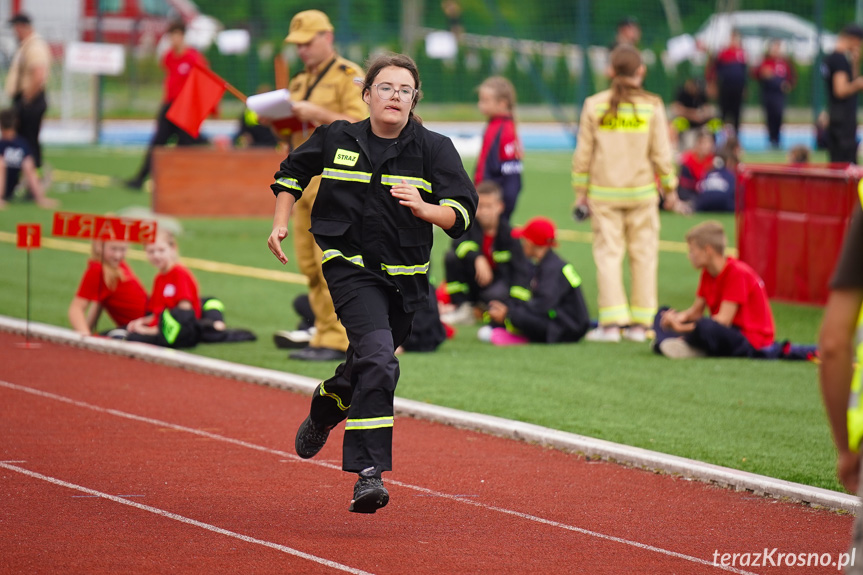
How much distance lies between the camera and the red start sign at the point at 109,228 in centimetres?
1025

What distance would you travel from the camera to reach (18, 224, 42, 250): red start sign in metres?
10.5

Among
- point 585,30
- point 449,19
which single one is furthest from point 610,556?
point 449,19

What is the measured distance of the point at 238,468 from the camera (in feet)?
22.9

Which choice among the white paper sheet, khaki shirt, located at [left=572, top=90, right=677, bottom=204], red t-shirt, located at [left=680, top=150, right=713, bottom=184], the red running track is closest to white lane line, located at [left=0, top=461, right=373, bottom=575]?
the red running track

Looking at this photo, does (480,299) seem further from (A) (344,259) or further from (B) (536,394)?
(A) (344,259)

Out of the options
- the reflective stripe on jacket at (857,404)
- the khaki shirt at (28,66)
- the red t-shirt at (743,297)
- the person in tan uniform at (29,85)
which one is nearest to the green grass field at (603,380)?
the red t-shirt at (743,297)

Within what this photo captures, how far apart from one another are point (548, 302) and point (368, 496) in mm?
5530

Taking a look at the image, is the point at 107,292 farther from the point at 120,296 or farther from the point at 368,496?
the point at 368,496

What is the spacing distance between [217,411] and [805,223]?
21.3 feet

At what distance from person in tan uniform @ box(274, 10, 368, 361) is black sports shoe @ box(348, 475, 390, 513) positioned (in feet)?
12.8

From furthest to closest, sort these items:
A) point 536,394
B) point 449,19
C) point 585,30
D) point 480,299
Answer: point 449,19, point 585,30, point 480,299, point 536,394

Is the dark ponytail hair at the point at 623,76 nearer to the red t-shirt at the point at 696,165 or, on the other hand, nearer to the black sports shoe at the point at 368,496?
the black sports shoe at the point at 368,496

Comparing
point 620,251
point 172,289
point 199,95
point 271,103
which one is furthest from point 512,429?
point 199,95

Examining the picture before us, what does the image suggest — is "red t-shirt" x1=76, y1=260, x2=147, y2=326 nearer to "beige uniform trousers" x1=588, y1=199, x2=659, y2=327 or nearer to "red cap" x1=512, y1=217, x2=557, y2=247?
"red cap" x1=512, y1=217, x2=557, y2=247
